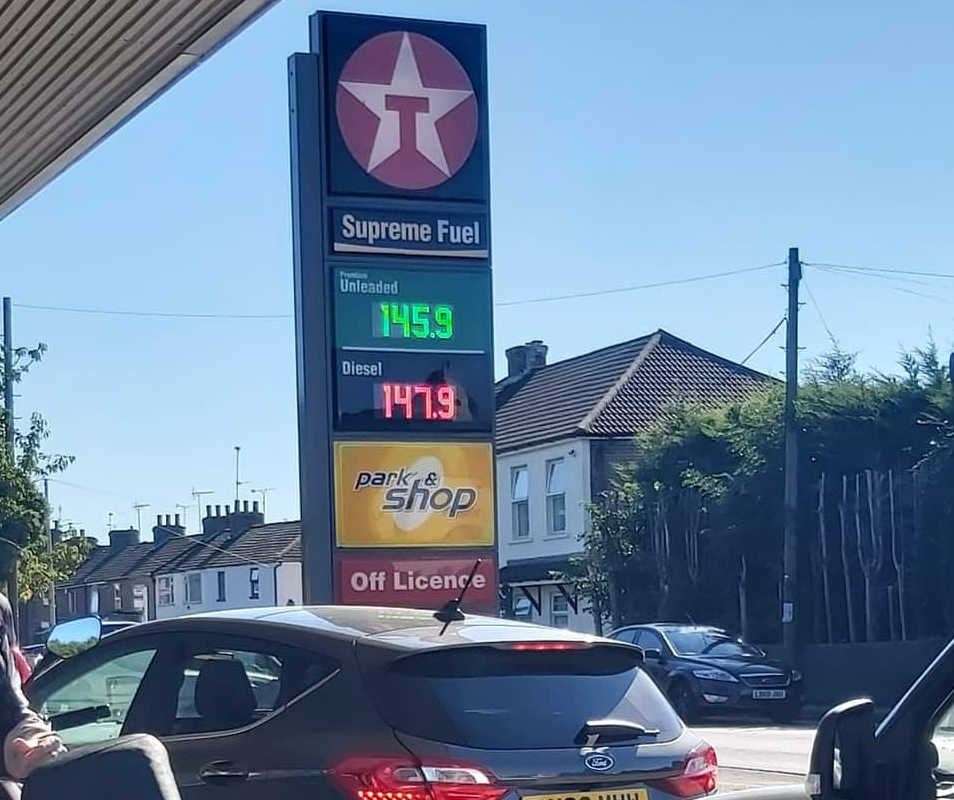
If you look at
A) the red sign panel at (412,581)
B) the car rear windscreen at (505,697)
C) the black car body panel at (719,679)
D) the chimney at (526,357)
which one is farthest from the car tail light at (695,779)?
the chimney at (526,357)

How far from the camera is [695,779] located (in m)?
6.04

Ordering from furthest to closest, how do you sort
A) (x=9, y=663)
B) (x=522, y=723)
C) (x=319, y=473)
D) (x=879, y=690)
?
(x=879, y=690) → (x=319, y=473) → (x=522, y=723) → (x=9, y=663)

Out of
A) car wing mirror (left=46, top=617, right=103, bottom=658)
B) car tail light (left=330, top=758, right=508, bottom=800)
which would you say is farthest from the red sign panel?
car tail light (left=330, top=758, right=508, bottom=800)

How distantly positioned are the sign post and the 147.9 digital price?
0.01 m

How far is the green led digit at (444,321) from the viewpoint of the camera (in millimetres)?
14664

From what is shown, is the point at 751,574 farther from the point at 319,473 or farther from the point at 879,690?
the point at 319,473

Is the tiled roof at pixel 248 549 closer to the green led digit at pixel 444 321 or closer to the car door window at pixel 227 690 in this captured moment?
the green led digit at pixel 444 321

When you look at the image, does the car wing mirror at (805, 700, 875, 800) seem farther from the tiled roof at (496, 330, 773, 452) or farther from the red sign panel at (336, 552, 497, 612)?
the tiled roof at (496, 330, 773, 452)

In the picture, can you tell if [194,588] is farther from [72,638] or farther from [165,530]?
[72,638]

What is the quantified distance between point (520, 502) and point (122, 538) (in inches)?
2124

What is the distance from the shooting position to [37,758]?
4047 mm

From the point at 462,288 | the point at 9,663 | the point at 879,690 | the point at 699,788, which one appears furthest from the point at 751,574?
the point at 9,663

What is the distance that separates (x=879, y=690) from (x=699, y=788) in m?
20.4

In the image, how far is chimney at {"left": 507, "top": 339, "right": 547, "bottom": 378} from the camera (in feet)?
166
